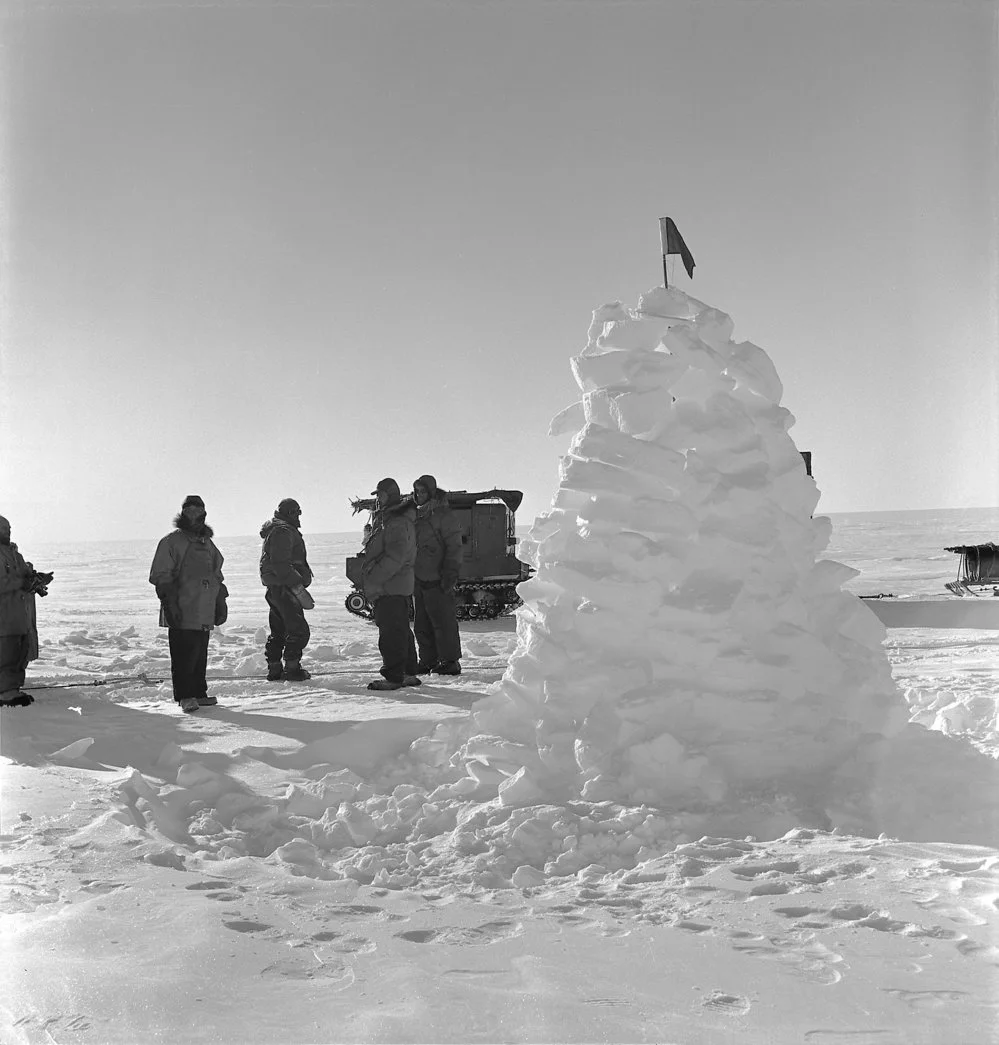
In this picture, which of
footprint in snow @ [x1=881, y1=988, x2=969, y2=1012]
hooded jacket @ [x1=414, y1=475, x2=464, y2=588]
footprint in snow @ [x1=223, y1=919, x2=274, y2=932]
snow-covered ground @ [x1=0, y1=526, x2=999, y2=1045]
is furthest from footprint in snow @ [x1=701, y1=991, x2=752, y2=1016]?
hooded jacket @ [x1=414, y1=475, x2=464, y2=588]

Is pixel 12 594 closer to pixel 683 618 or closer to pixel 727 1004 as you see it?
pixel 683 618

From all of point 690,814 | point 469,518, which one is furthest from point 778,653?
point 469,518

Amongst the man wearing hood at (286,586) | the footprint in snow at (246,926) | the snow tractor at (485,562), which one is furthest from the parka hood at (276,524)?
the snow tractor at (485,562)

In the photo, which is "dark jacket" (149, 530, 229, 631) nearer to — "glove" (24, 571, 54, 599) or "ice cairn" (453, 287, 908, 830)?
"glove" (24, 571, 54, 599)

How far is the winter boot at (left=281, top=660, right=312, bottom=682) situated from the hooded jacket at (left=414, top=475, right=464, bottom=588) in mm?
1402

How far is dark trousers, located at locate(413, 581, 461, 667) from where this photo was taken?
29.1ft

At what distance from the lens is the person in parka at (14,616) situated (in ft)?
24.7

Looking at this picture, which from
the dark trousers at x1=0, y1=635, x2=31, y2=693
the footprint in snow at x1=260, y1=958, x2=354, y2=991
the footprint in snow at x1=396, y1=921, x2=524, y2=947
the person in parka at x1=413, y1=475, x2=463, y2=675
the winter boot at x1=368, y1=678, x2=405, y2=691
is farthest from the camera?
the person in parka at x1=413, y1=475, x2=463, y2=675

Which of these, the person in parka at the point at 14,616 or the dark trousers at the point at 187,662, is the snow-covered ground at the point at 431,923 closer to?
the dark trousers at the point at 187,662

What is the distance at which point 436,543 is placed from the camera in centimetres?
868

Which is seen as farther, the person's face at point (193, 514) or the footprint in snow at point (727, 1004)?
the person's face at point (193, 514)

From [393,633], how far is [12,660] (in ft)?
9.98

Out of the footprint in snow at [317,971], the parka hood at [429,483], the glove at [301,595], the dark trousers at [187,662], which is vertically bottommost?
the footprint in snow at [317,971]

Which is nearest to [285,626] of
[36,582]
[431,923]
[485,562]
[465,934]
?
[36,582]
